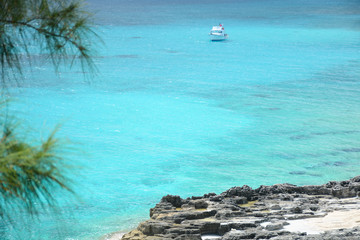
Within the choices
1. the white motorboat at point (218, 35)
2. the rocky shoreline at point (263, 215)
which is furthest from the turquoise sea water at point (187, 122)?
the white motorboat at point (218, 35)

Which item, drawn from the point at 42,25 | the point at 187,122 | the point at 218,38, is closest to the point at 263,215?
the point at 42,25

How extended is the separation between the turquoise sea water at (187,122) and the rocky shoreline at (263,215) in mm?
1871

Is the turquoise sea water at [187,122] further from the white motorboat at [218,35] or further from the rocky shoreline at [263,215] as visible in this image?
the white motorboat at [218,35]

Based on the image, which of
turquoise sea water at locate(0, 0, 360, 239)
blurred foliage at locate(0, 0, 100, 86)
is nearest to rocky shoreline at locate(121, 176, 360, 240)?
turquoise sea water at locate(0, 0, 360, 239)

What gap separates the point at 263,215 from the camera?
33.4ft

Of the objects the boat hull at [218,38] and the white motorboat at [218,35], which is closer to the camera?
the boat hull at [218,38]

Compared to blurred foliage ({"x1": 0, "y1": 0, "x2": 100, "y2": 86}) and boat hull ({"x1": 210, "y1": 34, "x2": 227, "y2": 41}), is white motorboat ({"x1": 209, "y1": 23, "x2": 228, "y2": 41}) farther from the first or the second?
blurred foliage ({"x1": 0, "y1": 0, "x2": 100, "y2": 86})

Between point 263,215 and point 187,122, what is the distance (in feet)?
41.9

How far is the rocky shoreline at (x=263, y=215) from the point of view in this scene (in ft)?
29.1

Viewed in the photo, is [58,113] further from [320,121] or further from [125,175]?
[320,121]

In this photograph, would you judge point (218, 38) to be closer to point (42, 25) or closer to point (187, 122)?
point (187, 122)

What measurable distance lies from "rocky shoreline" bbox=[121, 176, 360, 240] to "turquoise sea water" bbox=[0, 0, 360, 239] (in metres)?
1.87

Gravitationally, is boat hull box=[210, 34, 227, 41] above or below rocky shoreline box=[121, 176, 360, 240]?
above

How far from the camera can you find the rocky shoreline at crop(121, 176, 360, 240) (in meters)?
8.88
